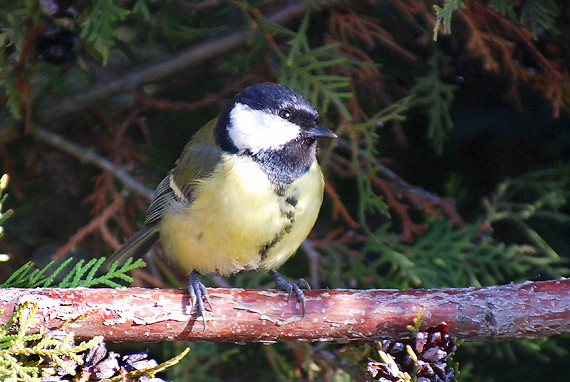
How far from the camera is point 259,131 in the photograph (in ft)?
7.16

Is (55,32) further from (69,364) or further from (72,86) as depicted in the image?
(69,364)

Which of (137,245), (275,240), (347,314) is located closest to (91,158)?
→ (137,245)

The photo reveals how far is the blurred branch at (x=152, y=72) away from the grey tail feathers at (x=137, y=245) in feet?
1.63

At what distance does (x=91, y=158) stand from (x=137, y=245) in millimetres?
332

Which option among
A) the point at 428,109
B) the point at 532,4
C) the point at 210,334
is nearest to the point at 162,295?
the point at 210,334

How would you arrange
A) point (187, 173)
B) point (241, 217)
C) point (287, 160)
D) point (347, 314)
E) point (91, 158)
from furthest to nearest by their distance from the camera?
point (91, 158) < point (187, 173) < point (287, 160) < point (241, 217) < point (347, 314)

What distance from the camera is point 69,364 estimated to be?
54.8 inches

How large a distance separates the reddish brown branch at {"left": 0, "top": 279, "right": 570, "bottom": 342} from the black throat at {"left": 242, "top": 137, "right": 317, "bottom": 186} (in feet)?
1.46

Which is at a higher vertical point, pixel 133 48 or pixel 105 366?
pixel 133 48

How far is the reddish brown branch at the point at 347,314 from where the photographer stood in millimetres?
1676

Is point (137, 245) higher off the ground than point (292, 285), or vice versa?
point (292, 285)

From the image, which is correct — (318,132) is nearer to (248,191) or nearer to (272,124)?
(272,124)

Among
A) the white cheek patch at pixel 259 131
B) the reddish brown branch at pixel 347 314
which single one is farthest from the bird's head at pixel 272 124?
the reddish brown branch at pixel 347 314

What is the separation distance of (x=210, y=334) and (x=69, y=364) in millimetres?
401
